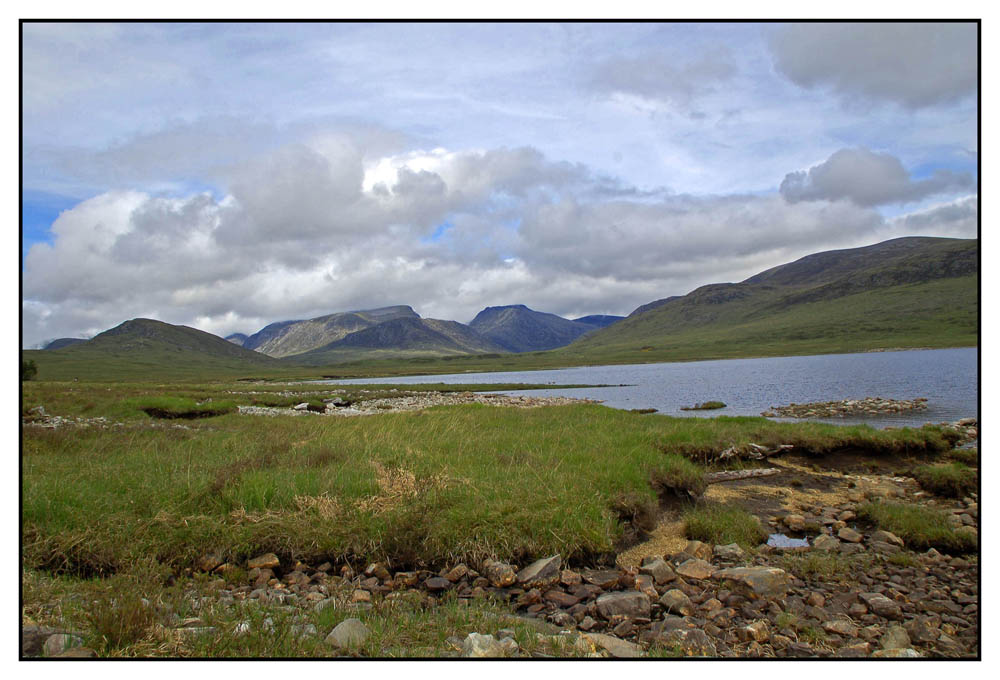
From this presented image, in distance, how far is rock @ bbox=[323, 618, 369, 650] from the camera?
17.5ft

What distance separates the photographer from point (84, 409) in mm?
29516

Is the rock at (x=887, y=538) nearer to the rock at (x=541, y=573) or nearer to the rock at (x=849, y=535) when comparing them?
the rock at (x=849, y=535)

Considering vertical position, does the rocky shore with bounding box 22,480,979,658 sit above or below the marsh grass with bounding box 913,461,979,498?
above

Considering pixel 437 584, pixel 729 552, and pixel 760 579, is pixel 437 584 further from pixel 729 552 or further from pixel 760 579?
pixel 729 552

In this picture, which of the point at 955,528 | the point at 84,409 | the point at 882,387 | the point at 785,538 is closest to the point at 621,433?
the point at 785,538

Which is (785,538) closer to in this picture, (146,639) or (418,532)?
(418,532)

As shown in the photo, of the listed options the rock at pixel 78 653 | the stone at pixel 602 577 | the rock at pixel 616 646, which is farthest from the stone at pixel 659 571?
the rock at pixel 78 653

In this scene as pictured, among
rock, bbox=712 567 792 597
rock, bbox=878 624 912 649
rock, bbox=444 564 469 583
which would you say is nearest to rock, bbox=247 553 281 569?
rock, bbox=444 564 469 583

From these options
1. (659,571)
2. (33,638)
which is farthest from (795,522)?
(33,638)

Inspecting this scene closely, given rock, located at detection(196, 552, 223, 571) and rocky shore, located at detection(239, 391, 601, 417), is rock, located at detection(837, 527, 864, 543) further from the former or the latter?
rocky shore, located at detection(239, 391, 601, 417)

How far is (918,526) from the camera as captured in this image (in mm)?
10656

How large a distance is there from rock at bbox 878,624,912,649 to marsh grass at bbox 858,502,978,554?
4.75 meters

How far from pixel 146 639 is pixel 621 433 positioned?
16485 millimetres
